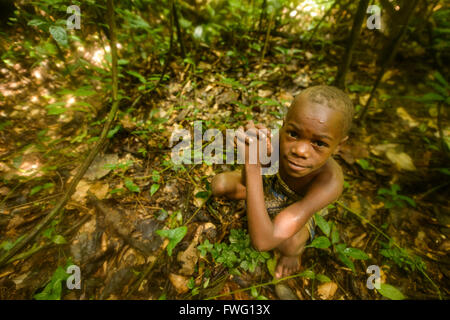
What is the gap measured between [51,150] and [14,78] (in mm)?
1411

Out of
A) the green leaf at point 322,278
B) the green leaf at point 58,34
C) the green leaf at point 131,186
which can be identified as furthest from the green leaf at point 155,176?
the green leaf at point 322,278

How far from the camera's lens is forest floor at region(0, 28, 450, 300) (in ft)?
5.05

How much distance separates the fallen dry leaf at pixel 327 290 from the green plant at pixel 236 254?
1.69 ft

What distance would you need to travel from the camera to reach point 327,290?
65.9 inches

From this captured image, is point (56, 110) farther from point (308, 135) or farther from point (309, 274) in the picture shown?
point (309, 274)

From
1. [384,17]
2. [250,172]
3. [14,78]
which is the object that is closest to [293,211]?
[250,172]

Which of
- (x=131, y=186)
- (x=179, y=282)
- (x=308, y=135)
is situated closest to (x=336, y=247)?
(x=308, y=135)

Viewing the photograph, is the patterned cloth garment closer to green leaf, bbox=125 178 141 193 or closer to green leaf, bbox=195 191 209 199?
green leaf, bbox=195 191 209 199

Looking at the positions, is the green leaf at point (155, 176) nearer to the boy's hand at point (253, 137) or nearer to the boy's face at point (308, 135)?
the boy's hand at point (253, 137)

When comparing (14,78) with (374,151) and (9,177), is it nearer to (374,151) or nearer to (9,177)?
(9,177)

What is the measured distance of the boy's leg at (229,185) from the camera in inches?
71.4

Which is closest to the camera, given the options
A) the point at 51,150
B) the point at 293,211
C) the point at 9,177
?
the point at 293,211
